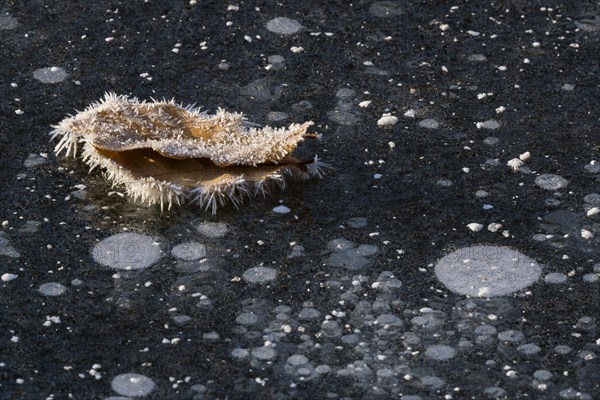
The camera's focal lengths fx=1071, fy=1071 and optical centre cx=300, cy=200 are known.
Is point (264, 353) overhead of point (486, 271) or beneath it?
beneath

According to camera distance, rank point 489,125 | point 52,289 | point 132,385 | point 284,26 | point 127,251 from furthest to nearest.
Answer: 1. point 284,26
2. point 489,125
3. point 127,251
4. point 52,289
5. point 132,385

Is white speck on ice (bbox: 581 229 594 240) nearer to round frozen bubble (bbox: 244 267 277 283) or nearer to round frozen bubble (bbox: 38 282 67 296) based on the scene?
round frozen bubble (bbox: 244 267 277 283)

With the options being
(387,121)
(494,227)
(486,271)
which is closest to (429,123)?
(387,121)

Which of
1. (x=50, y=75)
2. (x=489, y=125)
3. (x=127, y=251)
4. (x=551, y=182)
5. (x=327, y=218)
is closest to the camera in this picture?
(x=127, y=251)

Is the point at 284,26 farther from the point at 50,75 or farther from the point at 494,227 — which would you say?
the point at 494,227

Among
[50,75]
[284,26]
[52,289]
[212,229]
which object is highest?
[284,26]

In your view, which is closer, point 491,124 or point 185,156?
point 185,156

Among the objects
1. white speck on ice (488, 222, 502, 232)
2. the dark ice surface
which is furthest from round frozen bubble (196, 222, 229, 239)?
white speck on ice (488, 222, 502, 232)
